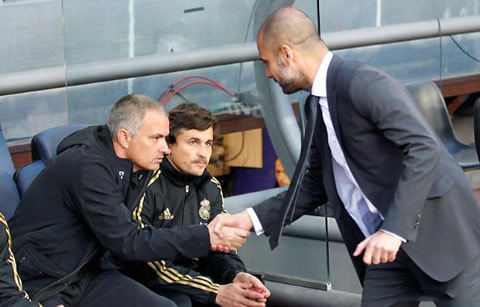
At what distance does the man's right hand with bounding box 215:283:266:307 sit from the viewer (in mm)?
4020

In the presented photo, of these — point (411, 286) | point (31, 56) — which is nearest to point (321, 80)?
point (411, 286)

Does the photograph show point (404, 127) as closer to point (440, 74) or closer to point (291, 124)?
point (291, 124)

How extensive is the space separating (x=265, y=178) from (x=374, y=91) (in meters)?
2.86

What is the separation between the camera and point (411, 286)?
3.47 metres

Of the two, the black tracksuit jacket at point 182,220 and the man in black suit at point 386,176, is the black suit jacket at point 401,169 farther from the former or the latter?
the black tracksuit jacket at point 182,220

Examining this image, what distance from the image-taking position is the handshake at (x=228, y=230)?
3.83m

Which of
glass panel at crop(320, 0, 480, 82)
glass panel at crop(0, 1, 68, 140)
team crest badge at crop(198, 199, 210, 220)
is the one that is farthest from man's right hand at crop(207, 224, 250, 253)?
glass panel at crop(320, 0, 480, 82)

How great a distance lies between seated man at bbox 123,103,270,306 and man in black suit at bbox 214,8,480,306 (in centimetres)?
75

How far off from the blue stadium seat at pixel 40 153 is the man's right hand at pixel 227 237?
2.54ft

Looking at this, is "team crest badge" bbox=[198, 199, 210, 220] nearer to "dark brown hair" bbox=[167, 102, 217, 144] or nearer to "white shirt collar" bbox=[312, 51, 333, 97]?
"dark brown hair" bbox=[167, 102, 217, 144]

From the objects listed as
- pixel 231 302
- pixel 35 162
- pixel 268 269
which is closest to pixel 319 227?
pixel 268 269

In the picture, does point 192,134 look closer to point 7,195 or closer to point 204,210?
Result: point 204,210

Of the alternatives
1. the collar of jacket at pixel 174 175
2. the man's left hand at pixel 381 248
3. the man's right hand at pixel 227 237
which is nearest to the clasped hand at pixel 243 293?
the man's right hand at pixel 227 237

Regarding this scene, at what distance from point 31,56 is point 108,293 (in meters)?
1.98
